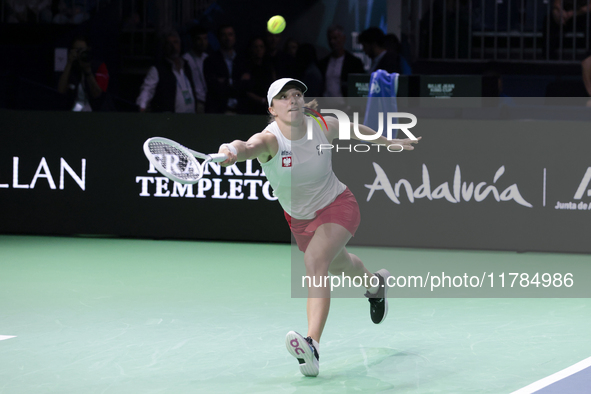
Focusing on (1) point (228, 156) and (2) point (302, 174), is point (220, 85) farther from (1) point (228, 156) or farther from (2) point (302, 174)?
(1) point (228, 156)

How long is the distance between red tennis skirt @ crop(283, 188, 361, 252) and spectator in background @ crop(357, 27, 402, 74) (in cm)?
531

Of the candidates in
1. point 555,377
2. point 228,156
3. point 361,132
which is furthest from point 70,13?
point 555,377

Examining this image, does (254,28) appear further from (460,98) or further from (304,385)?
(304,385)

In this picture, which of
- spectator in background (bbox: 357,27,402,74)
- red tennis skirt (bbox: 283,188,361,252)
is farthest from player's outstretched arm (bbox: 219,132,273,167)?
spectator in background (bbox: 357,27,402,74)

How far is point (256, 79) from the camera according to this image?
10.9 meters

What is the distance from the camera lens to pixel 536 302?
6.73 meters

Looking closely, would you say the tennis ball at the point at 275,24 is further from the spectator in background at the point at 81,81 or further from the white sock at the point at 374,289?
the white sock at the point at 374,289

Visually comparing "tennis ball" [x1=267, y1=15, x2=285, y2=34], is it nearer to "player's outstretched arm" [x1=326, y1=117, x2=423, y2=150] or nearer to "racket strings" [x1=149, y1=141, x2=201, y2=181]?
"player's outstretched arm" [x1=326, y1=117, x2=423, y2=150]

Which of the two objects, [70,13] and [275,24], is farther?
[70,13]

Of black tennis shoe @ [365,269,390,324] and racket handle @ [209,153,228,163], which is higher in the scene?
racket handle @ [209,153,228,163]

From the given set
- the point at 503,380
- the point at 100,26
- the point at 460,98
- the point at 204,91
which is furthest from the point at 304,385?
the point at 100,26

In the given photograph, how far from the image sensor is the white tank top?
487 cm

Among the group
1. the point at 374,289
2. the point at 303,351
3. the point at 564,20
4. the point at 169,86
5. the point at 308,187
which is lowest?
the point at 303,351

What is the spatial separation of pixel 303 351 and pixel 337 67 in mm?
6953
